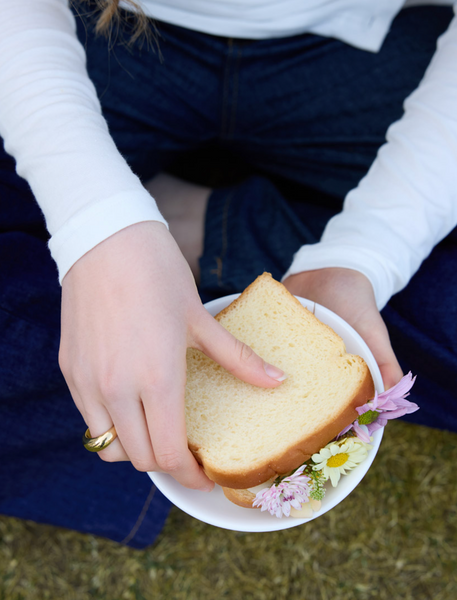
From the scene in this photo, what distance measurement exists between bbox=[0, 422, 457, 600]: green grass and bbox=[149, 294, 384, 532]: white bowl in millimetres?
803

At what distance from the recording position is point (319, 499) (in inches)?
27.5

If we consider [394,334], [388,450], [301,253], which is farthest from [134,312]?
[388,450]

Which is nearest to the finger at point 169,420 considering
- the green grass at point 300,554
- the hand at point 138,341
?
the hand at point 138,341

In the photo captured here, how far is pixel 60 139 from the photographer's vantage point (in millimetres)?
680

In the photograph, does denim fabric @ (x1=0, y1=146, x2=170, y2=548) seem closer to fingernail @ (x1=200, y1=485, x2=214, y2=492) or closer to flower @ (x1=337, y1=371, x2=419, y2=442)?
fingernail @ (x1=200, y1=485, x2=214, y2=492)

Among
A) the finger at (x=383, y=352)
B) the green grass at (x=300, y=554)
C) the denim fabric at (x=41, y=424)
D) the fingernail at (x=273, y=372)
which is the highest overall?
the fingernail at (x=273, y=372)

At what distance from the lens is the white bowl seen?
2.27 ft

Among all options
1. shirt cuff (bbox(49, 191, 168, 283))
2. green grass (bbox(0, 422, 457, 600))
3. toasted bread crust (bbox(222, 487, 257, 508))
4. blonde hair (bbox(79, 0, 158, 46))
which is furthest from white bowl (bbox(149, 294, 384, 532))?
green grass (bbox(0, 422, 457, 600))

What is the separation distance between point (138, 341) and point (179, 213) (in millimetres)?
747

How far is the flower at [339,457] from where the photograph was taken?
686mm

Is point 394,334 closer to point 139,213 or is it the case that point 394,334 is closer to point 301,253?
point 301,253

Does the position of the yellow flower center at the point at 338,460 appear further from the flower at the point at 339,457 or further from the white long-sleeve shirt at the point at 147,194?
the white long-sleeve shirt at the point at 147,194

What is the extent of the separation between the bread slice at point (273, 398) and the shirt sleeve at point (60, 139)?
0.89 feet

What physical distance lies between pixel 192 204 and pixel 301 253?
48cm
